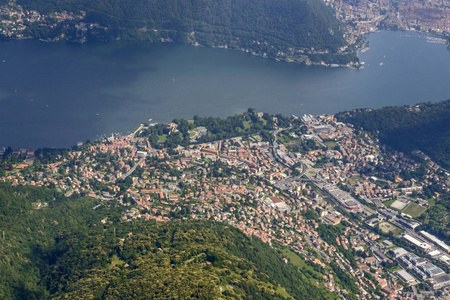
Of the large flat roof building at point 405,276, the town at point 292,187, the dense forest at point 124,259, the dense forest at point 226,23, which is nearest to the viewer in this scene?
the dense forest at point 124,259

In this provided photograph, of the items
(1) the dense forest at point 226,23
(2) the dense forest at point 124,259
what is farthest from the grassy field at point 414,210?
(1) the dense forest at point 226,23

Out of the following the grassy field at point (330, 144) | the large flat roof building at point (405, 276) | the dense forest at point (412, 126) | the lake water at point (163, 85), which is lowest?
the lake water at point (163, 85)

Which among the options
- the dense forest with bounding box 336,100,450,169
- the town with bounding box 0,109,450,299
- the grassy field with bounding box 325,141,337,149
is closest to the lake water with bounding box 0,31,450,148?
the town with bounding box 0,109,450,299

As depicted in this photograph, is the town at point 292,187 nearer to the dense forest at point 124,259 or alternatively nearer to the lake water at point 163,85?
the dense forest at point 124,259

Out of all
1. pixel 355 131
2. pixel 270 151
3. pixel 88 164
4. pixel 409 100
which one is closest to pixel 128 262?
pixel 88 164

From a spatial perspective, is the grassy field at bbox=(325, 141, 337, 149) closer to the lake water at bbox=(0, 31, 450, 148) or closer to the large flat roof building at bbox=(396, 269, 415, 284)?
the lake water at bbox=(0, 31, 450, 148)

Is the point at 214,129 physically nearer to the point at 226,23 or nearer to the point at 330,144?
the point at 330,144

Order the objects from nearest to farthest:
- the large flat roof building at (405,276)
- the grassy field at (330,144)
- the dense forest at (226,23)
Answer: the large flat roof building at (405,276), the grassy field at (330,144), the dense forest at (226,23)

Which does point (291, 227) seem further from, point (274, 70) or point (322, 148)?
point (274, 70)
